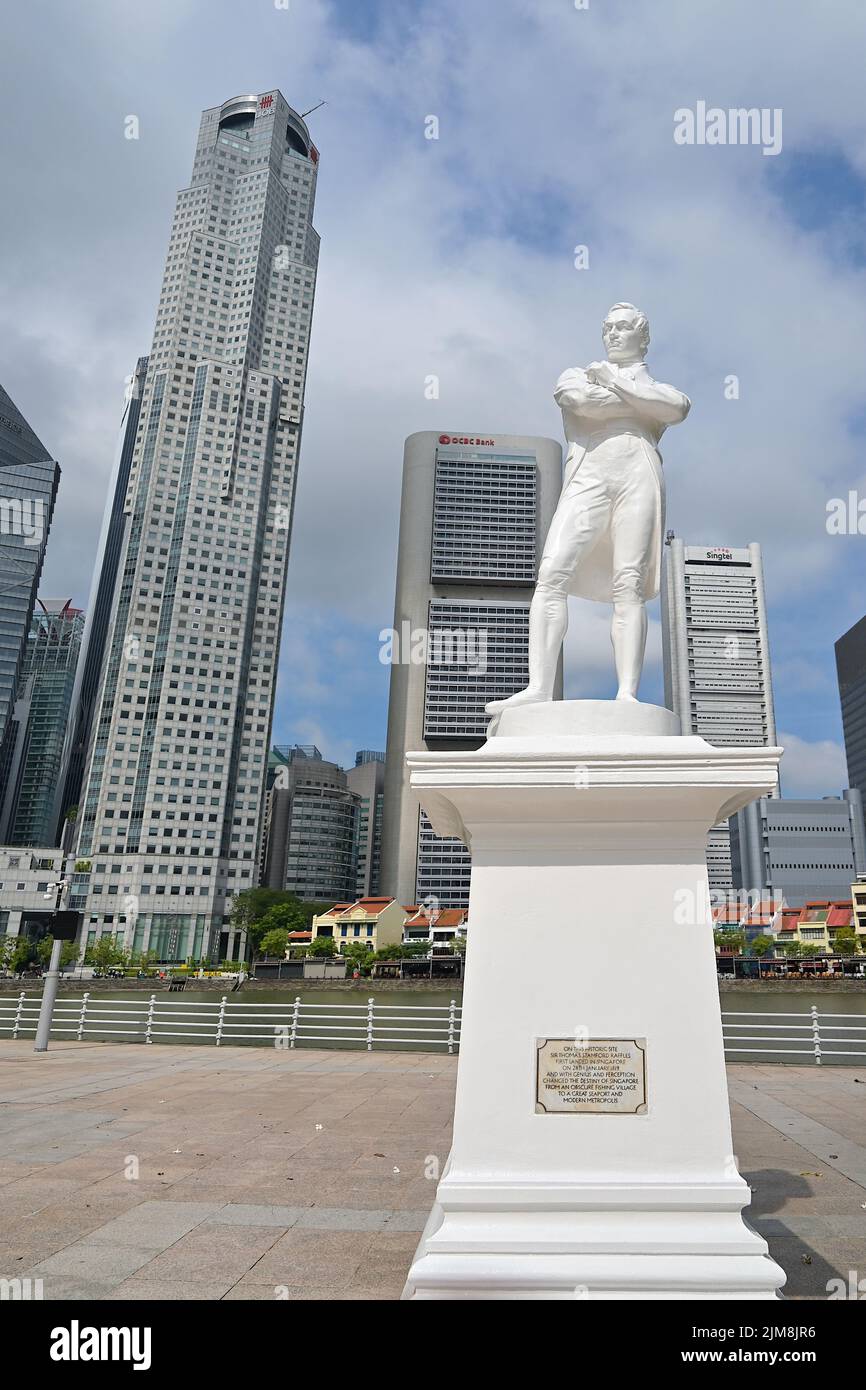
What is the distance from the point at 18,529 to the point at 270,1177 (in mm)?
120794

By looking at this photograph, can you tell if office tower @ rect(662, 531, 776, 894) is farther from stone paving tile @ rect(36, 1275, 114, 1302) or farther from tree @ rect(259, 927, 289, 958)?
stone paving tile @ rect(36, 1275, 114, 1302)

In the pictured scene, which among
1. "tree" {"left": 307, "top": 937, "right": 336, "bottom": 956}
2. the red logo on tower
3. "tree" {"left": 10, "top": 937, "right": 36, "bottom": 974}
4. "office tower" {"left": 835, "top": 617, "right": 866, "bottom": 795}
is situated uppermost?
the red logo on tower

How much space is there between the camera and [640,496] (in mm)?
4605

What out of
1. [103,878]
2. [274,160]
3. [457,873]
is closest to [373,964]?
[103,878]

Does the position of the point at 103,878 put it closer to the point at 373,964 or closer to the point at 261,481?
the point at 373,964

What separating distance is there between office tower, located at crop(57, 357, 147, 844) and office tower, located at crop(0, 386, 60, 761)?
45.8 feet

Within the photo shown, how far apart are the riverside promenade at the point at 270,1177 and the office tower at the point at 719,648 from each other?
5566 inches

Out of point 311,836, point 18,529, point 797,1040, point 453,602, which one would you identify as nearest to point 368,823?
point 311,836

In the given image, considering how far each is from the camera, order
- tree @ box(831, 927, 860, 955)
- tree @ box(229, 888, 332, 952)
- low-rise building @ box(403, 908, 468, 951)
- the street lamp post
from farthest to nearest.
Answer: tree @ box(229, 888, 332, 952) → low-rise building @ box(403, 908, 468, 951) → tree @ box(831, 927, 860, 955) → the street lamp post

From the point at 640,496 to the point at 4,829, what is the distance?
138 metres

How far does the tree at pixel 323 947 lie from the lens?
70625 millimetres

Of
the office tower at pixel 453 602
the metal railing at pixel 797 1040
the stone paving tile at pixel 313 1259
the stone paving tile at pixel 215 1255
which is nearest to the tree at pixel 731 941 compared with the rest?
the office tower at pixel 453 602

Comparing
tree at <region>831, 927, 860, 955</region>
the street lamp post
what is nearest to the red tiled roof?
tree at <region>831, 927, 860, 955</region>

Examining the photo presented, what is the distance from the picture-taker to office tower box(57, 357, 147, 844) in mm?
133375
